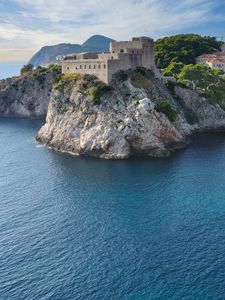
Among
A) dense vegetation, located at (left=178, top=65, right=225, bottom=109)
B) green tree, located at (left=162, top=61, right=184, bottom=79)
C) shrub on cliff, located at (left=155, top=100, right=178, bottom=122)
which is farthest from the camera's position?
green tree, located at (left=162, top=61, right=184, bottom=79)

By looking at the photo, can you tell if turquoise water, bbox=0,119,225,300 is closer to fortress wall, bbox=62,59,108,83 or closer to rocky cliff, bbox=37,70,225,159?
rocky cliff, bbox=37,70,225,159

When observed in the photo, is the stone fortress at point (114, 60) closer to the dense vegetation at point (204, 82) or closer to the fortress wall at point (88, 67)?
the fortress wall at point (88, 67)

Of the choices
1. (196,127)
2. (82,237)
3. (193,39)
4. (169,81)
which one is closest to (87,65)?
(169,81)

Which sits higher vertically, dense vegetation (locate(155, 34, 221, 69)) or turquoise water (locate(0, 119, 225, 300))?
dense vegetation (locate(155, 34, 221, 69))

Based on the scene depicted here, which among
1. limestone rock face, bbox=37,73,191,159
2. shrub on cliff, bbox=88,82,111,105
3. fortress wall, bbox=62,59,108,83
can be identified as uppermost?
fortress wall, bbox=62,59,108,83

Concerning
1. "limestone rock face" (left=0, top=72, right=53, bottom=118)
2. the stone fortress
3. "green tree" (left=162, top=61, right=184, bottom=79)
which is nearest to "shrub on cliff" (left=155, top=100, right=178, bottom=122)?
the stone fortress

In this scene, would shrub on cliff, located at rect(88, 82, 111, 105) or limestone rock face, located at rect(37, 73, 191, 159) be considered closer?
limestone rock face, located at rect(37, 73, 191, 159)

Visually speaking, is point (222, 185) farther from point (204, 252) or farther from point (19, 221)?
point (19, 221)

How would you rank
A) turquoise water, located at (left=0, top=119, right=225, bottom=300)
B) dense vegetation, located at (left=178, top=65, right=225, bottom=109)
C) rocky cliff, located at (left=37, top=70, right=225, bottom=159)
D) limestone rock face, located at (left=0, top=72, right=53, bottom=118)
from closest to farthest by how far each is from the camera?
turquoise water, located at (left=0, top=119, right=225, bottom=300), rocky cliff, located at (left=37, top=70, right=225, bottom=159), dense vegetation, located at (left=178, top=65, right=225, bottom=109), limestone rock face, located at (left=0, top=72, right=53, bottom=118)

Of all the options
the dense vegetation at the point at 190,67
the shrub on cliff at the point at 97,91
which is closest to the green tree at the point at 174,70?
the dense vegetation at the point at 190,67
